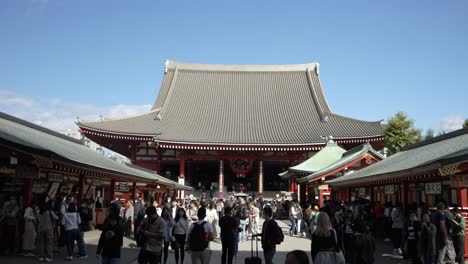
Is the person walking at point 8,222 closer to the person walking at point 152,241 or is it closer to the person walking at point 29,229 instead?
the person walking at point 29,229

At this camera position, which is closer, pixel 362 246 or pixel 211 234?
pixel 362 246

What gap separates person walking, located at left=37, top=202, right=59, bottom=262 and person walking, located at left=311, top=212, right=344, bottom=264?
756 centimetres

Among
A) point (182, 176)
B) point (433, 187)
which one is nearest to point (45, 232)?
point (433, 187)

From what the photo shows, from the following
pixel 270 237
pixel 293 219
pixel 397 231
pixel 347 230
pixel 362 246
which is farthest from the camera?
pixel 293 219

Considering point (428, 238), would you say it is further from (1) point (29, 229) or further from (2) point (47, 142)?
(2) point (47, 142)

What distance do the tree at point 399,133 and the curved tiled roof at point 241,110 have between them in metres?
2.57

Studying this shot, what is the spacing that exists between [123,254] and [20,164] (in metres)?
4.02

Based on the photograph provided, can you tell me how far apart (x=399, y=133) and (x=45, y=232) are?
32.1 meters

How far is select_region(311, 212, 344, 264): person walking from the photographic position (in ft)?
24.0

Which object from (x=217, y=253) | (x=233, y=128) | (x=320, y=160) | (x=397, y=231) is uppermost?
(x=233, y=128)

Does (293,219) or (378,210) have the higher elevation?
(378,210)

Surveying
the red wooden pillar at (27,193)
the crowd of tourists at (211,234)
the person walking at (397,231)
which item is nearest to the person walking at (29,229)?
the crowd of tourists at (211,234)

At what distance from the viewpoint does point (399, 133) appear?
38469 mm

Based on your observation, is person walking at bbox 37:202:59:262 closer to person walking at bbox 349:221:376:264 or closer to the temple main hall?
person walking at bbox 349:221:376:264
